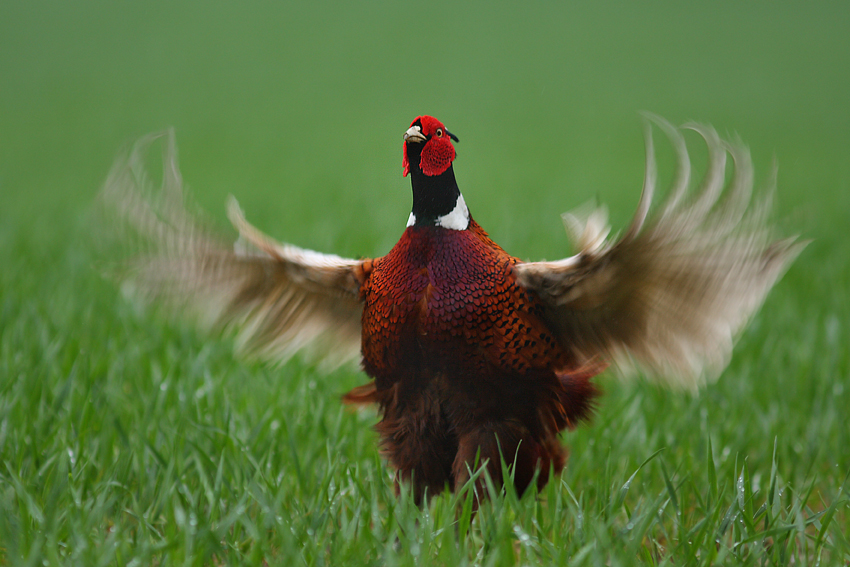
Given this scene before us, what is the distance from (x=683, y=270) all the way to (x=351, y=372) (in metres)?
1.90

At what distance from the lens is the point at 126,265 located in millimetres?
2201

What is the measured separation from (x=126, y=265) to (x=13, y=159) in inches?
256

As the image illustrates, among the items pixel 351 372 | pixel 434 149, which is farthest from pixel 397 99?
pixel 434 149

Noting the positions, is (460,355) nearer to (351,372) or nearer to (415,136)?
(415,136)

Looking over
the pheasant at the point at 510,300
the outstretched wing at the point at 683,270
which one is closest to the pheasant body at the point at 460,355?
the pheasant at the point at 510,300

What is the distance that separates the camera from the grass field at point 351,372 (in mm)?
1896

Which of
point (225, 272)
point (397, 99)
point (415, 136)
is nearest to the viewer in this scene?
point (415, 136)

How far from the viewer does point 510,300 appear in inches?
68.5

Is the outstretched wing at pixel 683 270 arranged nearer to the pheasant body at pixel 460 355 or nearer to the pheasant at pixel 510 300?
the pheasant at pixel 510 300

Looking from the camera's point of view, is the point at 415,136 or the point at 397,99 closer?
the point at 415,136

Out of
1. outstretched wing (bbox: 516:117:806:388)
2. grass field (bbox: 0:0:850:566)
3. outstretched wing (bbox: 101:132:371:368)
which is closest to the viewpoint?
outstretched wing (bbox: 516:117:806:388)

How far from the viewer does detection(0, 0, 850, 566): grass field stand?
1.90 meters

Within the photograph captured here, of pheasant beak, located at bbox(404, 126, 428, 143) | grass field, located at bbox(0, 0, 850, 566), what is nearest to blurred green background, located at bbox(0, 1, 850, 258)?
grass field, located at bbox(0, 0, 850, 566)

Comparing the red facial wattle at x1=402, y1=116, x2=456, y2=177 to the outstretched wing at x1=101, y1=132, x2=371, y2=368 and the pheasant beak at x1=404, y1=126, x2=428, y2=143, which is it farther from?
the outstretched wing at x1=101, y1=132, x2=371, y2=368
